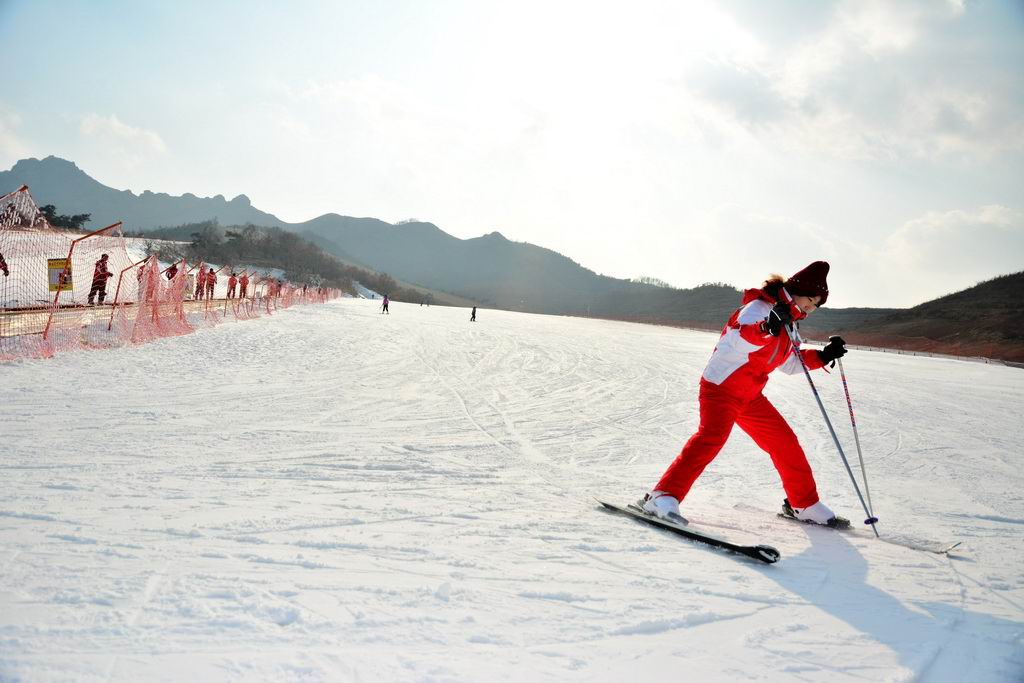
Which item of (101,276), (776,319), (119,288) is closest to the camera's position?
(776,319)

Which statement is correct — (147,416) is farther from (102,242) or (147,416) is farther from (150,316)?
(102,242)

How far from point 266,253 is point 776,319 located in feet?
385

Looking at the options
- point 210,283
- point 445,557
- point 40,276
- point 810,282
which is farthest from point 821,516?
Answer: point 210,283

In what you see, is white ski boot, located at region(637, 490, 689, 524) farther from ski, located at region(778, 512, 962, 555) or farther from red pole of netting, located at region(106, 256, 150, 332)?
red pole of netting, located at region(106, 256, 150, 332)

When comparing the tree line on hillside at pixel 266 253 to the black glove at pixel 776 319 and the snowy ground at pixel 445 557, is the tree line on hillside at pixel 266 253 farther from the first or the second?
the black glove at pixel 776 319

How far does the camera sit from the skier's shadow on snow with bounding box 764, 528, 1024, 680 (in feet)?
7.95

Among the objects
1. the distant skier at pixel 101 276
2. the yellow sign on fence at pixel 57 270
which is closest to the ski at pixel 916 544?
the yellow sign on fence at pixel 57 270

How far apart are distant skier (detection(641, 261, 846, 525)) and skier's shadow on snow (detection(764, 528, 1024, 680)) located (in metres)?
0.71

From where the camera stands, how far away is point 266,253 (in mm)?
109000

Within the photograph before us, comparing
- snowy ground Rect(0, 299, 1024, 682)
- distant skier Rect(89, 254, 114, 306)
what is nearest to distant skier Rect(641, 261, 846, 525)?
snowy ground Rect(0, 299, 1024, 682)

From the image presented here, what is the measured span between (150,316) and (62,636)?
13.0 metres

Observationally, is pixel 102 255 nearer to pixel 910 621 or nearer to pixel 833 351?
pixel 833 351

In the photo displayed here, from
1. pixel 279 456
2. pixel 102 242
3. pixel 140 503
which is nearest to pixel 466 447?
pixel 279 456

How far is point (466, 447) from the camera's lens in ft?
19.4
